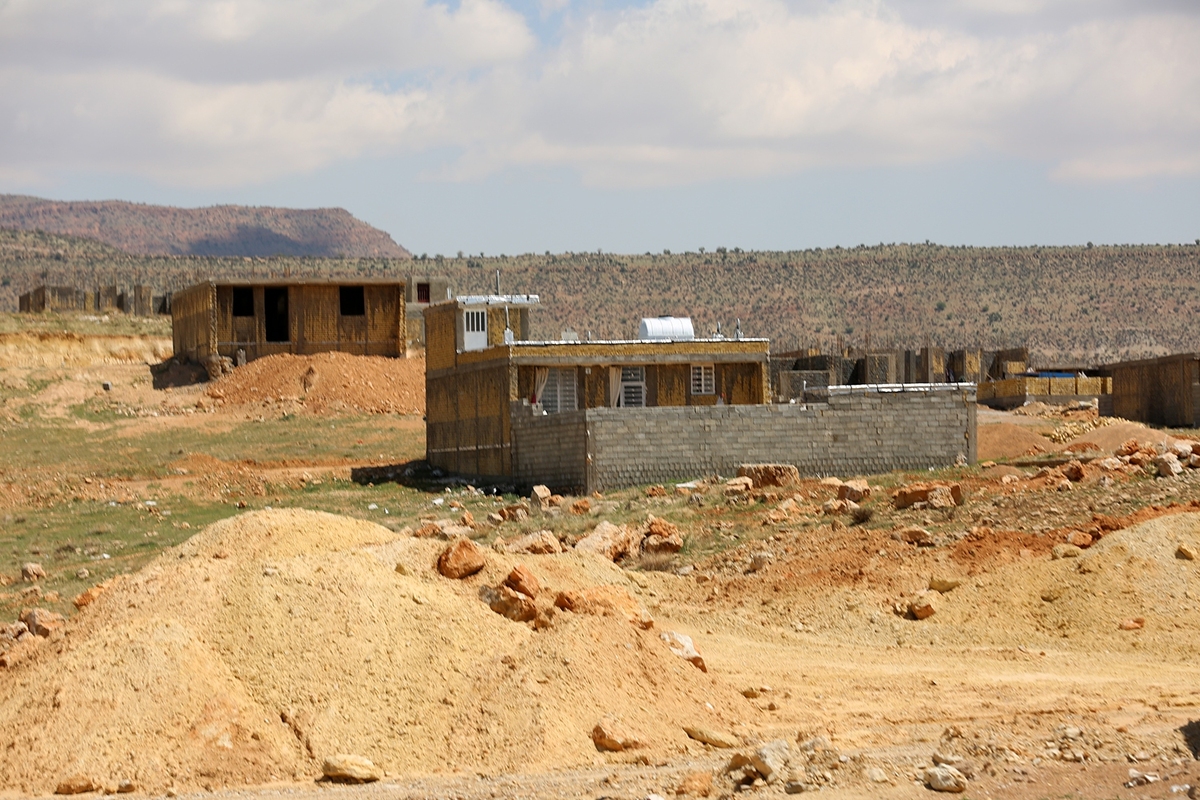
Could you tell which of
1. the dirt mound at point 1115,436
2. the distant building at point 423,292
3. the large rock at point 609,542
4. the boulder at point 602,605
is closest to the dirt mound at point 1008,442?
the dirt mound at point 1115,436

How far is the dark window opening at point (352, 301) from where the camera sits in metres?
51.7

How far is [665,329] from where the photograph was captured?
126ft

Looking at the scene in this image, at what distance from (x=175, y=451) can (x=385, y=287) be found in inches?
519

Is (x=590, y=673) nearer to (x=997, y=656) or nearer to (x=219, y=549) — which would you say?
(x=219, y=549)

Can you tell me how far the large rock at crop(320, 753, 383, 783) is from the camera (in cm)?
1169

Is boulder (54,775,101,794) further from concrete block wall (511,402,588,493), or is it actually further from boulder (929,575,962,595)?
concrete block wall (511,402,588,493)

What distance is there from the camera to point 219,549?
15375 millimetres

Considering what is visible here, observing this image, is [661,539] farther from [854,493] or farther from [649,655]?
[649,655]

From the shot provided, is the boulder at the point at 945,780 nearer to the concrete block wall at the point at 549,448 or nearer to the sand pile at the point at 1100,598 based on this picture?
the sand pile at the point at 1100,598

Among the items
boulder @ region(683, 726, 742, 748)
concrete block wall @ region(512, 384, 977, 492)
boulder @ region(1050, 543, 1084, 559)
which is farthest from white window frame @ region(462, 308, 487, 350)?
boulder @ region(683, 726, 742, 748)

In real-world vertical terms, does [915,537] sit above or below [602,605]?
below

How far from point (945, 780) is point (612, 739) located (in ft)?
9.07

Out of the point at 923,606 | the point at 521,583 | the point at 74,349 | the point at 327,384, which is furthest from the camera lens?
the point at 74,349

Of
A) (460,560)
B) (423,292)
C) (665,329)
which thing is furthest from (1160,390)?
(460,560)
